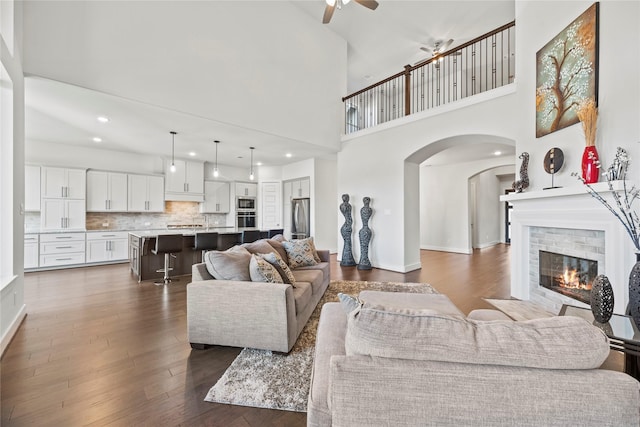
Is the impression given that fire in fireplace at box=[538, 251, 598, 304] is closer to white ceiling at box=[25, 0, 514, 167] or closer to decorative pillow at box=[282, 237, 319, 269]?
decorative pillow at box=[282, 237, 319, 269]

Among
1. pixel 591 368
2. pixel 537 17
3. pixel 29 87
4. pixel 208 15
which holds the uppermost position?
pixel 208 15

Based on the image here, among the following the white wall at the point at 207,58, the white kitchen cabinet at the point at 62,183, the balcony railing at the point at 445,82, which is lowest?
the white kitchen cabinet at the point at 62,183

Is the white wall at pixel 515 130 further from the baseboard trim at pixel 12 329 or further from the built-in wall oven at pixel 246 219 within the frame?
the baseboard trim at pixel 12 329

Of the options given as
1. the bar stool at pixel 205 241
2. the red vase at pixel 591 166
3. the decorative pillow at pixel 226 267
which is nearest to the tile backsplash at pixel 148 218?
the bar stool at pixel 205 241

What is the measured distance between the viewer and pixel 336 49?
634 cm

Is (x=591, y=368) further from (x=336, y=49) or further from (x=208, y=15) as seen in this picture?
(x=336, y=49)

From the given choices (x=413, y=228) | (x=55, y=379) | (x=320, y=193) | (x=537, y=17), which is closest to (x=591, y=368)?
(x=55, y=379)

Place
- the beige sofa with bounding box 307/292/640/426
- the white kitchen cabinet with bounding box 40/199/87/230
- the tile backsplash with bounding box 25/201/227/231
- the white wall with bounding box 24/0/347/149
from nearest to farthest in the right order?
the beige sofa with bounding box 307/292/640/426, the white wall with bounding box 24/0/347/149, the white kitchen cabinet with bounding box 40/199/87/230, the tile backsplash with bounding box 25/201/227/231

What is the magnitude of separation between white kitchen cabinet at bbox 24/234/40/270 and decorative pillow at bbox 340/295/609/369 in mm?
7314

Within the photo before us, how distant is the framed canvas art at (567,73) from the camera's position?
263 cm

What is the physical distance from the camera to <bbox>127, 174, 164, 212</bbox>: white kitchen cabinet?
6586mm

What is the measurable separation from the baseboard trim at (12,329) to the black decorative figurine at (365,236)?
16.3 feet

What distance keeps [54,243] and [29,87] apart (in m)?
3.70

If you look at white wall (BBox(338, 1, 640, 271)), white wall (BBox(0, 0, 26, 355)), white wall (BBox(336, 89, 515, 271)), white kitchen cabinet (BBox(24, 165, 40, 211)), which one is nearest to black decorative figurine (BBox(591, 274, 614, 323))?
white wall (BBox(338, 1, 640, 271))
